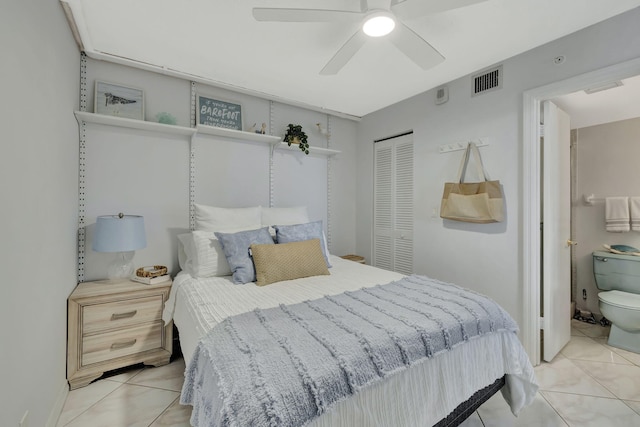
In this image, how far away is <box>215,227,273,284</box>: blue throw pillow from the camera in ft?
6.59

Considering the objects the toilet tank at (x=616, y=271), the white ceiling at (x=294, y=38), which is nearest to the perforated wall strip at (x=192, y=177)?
the white ceiling at (x=294, y=38)

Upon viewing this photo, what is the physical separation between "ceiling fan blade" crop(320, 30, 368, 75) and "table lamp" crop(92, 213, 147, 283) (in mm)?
1802

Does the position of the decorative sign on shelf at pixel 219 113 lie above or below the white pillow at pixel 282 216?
above

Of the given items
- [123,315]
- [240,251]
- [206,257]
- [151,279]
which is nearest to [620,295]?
[240,251]

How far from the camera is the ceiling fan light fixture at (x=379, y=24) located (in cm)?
143

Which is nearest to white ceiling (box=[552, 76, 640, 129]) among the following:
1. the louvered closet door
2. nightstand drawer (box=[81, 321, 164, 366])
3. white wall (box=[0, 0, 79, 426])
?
the louvered closet door

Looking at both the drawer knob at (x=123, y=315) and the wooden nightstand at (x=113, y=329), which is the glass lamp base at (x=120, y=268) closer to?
the wooden nightstand at (x=113, y=329)

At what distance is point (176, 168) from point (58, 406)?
183cm

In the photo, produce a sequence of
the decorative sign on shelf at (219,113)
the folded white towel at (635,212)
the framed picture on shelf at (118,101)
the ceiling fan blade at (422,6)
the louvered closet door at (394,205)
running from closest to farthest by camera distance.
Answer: the ceiling fan blade at (422,6) < the framed picture on shelf at (118,101) < the decorative sign on shelf at (219,113) < the folded white towel at (635,212) < the louvered closet door at (394,205)

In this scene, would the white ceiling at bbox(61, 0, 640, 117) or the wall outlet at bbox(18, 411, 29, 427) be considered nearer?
the wall outlet at bbox(18, 411, 29, 427)

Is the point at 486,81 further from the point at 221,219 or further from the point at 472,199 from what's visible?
the point at 221,219

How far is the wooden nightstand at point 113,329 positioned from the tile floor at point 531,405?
12 cm

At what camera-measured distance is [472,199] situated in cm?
238

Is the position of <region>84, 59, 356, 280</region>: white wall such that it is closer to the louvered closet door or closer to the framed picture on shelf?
the framed picture on shelf
